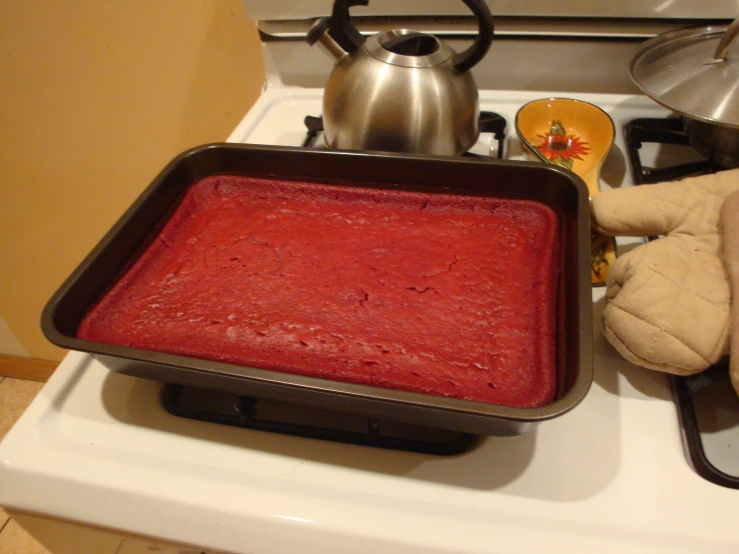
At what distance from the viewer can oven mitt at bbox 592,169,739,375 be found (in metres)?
0.48

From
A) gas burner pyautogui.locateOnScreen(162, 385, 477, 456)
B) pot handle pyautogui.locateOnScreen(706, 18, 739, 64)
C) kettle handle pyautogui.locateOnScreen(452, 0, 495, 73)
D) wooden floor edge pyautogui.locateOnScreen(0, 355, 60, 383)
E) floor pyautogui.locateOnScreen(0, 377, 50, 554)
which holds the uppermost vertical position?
kettle handle pyautogui.locateOnScreen(452, 0, 495, 73)

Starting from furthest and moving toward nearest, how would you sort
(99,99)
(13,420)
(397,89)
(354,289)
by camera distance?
1. (13,420)
2. (99,99)
3. (397,89)
4. (354,289)

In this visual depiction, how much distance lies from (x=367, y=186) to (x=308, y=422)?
342 millimetres

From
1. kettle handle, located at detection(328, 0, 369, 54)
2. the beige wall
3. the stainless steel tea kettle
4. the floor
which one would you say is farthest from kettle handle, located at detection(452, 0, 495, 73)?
the floor

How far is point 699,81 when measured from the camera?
2.40 ft

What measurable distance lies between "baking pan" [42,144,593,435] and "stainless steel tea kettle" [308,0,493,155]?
0.20 feet

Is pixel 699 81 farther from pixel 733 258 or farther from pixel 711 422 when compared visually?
pixel 711 422

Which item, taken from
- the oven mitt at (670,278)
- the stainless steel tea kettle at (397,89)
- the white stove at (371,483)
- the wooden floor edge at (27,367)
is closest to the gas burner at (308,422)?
the white stove at (371,483)

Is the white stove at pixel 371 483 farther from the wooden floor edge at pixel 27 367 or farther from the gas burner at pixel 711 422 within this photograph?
the wooden floor edge at pixel 27 367

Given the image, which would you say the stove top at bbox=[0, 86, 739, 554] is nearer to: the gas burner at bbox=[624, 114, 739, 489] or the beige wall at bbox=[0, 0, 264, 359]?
the gas burner at bbox=[624, 114, 739, 489]

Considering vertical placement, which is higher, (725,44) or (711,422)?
(725,44)

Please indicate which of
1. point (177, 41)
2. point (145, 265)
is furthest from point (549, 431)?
point (177, 41)

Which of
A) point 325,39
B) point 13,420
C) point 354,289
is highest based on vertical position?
point 325,39

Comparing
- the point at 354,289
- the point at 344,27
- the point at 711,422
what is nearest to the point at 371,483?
the point at 354,289
